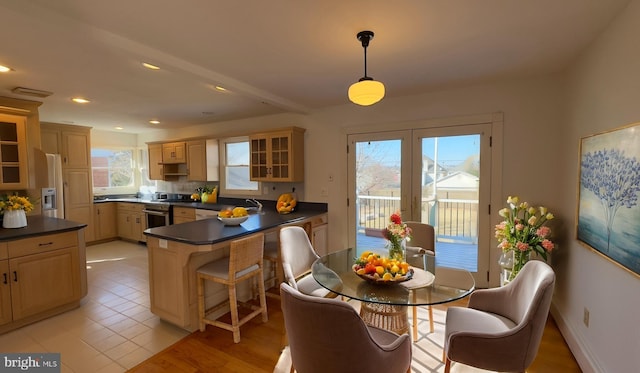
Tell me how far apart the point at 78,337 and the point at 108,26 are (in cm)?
243

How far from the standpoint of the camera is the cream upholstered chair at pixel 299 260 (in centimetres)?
225

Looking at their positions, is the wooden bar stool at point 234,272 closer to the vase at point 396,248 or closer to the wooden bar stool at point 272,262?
the wooden bar stool at point 272,262

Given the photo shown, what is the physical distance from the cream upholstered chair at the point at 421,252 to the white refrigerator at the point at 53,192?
476cm

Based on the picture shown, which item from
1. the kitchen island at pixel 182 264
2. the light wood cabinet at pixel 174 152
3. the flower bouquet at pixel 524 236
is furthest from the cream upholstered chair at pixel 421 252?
the light wood cabinet at pixel 174 152

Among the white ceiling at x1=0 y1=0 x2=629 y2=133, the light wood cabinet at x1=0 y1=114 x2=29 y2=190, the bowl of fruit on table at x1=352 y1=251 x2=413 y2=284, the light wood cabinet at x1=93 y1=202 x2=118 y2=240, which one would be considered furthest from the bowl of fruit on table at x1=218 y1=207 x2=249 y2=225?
the light wood cabinet at x1=93 y1=202 x2=118 y2=240

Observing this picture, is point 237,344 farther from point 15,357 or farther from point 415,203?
point 415,203

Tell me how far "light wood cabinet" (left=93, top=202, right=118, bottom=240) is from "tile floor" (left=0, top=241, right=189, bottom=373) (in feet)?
7.70

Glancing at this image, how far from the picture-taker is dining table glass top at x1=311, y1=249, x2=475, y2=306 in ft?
5.22

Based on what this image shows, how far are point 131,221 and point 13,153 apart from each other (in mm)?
2595

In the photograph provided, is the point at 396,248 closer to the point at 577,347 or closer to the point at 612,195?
the point at 612,195

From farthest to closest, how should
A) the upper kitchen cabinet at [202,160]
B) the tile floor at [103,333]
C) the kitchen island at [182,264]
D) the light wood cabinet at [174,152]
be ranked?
the light wood cabinet at [174,152], the upper kitchen cabinet at [202,160], the kitchen island at [182,264], the tile floor at [103,333]

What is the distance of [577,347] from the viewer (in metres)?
2.11

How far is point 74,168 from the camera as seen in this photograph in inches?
199

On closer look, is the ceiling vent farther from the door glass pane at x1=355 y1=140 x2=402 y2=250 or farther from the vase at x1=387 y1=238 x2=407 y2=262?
the vase at x1=387 y1=238 x2=407 y2=262
